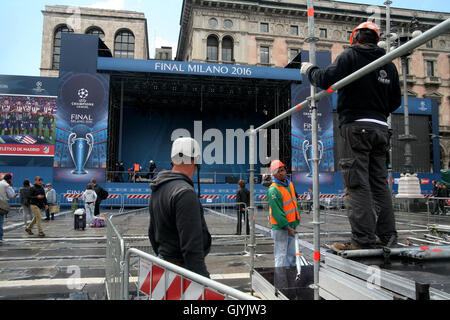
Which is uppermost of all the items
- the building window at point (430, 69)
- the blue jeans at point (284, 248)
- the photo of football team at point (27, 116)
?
the building window at point (430, 69)

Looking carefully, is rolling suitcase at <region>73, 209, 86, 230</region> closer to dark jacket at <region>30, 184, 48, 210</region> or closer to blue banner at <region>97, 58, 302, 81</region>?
dark jacket at <region>30, 184, 48, 210</region>

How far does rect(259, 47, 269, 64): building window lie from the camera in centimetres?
3876

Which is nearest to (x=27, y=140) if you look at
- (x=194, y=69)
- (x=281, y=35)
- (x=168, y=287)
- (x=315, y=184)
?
(x=194, y=69)

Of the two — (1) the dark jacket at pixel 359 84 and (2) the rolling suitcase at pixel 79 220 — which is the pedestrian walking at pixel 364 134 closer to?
(1) the dark jacket at pixel 359 84

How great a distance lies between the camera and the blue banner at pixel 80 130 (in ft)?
63.3

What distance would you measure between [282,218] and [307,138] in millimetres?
18277

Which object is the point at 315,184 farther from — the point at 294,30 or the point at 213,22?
the point at 294,30

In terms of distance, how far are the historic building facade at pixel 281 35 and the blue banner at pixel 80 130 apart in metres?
19.4

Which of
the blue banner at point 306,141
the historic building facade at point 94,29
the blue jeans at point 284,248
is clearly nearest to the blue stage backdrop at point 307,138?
the blue banner at point 306,141

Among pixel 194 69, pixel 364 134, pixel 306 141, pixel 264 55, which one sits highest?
pixel 264 55

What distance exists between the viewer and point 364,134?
9.43 feet
